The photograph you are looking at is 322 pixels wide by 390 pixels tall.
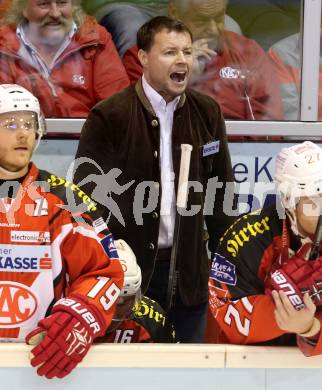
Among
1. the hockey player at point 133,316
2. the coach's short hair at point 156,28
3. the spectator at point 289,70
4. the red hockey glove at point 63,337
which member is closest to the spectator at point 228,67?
the spectator at point 289,70

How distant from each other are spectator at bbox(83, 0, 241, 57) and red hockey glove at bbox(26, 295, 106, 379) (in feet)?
6.72

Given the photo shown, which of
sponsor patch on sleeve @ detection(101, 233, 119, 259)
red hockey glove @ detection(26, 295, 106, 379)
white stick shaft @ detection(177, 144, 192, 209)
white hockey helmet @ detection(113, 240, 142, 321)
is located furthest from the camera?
white stick shaft @ detection(177, 144, 192, 209)

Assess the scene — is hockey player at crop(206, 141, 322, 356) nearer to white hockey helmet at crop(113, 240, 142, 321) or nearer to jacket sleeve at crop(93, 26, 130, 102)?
white hockey helmet at crop(113, 240, 142, 321)

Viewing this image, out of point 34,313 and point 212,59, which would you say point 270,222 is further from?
point 212,59

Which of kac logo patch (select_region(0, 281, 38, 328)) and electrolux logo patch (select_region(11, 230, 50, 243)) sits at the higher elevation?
electrolux logo patch (select_region(11, 230, 50, 243))

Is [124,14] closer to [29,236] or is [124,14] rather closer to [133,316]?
[133,316]

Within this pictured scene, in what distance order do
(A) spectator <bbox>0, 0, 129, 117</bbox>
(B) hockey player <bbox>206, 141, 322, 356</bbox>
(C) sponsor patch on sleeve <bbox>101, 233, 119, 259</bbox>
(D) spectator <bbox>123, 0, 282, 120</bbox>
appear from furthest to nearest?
(D) spectator <bbox>123, 0, 282, 120</bbox> < (A) spectator <bbox>0, 0, 129, 117</bbox> < (C) sponsor patch on sleeve <bbox>101, 233, 119, 259</bbox> < (B) hockey player <bbox>206, 141, 322, 356</bbox>

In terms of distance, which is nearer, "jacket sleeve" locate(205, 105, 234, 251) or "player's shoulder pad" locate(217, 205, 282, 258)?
"player's shoulder pad" locate(217, 205, 282, 258)

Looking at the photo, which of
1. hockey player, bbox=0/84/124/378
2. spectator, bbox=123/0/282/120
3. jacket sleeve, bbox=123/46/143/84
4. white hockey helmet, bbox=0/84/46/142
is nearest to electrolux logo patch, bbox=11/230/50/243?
hockey player, bbox=0/84/124/378

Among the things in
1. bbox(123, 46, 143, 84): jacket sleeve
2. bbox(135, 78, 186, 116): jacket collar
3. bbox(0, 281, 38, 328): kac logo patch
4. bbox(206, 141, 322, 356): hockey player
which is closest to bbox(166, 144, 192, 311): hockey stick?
bbox(135, 78, 186, 116): jacket collar

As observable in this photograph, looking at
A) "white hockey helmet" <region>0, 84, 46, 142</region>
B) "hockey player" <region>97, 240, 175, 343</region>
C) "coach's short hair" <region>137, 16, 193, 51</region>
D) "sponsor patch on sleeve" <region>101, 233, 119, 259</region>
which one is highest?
"white hockey helmet" <region>0, 84, 46, 142</region>

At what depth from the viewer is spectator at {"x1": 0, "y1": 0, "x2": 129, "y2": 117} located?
4.77 meters

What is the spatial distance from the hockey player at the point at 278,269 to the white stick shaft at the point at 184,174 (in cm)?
72

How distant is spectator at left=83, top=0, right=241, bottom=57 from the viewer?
4.86 meters
